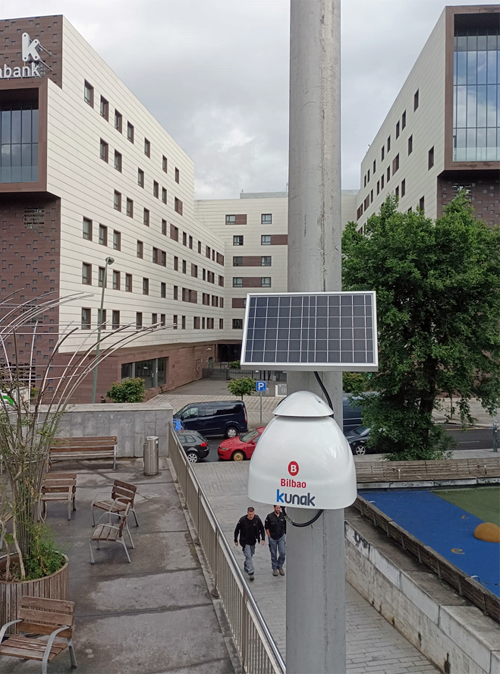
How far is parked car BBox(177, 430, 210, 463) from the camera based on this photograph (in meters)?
22.0

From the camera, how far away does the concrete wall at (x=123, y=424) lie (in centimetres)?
1592

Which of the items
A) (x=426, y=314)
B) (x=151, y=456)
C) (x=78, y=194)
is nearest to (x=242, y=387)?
(x=78, y=194)

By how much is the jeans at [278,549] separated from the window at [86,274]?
25.4 meters

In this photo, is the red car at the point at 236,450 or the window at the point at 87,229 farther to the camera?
the window at the point at 87,229

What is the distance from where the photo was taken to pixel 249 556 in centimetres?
1120

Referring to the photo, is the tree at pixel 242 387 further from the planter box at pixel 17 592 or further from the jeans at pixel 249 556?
the planter box at pixel 17 592

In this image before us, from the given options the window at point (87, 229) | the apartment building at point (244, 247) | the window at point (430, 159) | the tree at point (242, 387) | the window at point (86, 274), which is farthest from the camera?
the apartment building at point (244, 247)

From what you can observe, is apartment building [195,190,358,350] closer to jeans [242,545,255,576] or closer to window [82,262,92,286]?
window [82,262,92,286]

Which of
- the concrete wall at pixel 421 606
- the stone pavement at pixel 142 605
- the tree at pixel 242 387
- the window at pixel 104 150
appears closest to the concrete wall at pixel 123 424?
the stone pavement at pixel 142 605

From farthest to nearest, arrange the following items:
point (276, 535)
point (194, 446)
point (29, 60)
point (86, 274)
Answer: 1. point (86, 274)
2. point (29, 60)
3. point (194, 446)
4. point (276, 535)

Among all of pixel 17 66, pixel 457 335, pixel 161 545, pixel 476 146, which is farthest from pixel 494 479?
pixel 17 66

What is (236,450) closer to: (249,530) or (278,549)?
(278,549)

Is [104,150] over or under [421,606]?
over

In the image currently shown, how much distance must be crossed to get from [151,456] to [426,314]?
A: 9.72 m
